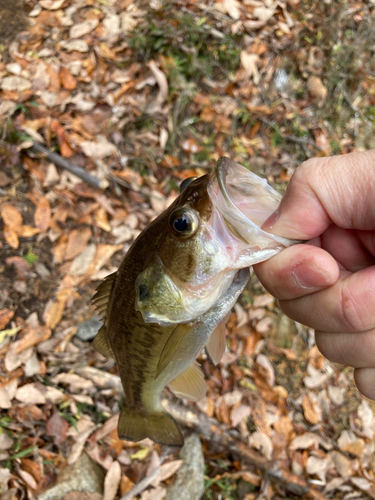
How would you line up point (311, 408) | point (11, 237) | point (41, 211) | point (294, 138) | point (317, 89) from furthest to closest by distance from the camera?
point (317, 89) → point (294, 138) → point (311, 408) → point (41, 211) → point (11, 237)

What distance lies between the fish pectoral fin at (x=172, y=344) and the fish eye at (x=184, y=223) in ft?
1.62

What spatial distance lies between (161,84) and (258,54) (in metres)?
1.58

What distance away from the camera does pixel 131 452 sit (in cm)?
298

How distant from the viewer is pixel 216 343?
198 cm

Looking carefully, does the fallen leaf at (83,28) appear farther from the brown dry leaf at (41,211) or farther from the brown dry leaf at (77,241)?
the brown dry leaf at (77,241)

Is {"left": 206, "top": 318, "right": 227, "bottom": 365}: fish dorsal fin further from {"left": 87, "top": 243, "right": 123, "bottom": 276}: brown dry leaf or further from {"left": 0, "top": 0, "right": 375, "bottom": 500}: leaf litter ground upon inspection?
{"left": 87, "top": 243, "right": 123, "bottom": 276}: brown dry leaf

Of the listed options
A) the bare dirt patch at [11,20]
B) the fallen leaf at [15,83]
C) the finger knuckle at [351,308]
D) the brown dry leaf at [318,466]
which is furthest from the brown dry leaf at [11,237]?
the brown dry leaf at [318,466]

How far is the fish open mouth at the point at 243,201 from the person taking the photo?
142 centimetres

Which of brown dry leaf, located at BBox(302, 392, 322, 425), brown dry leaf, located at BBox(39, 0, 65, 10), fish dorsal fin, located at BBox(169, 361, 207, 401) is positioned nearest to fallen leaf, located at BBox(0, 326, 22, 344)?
fish dorsal fin, located at BBox(169, 361, 207, 401)

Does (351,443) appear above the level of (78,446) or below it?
below

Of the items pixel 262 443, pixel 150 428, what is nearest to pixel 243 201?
pixel 150 428

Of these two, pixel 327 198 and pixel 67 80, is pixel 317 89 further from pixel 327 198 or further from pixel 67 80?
pixel 327 198

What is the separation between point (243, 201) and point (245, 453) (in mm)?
2599

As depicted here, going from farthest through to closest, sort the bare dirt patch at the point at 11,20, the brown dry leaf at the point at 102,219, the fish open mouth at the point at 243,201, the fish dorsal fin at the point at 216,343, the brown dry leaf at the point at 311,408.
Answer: the bare dirt patch at the point at 11,20 → the brown dry leaf at the point at 311,408 → the brown dry leaf at the point at 102,219 → the fish dorsal fin at the point at 216,343 → the fish open mouth at the point at 243,201
